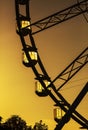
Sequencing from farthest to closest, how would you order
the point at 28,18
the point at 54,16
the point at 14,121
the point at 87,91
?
the point at 14,121 < the point at 28,18 < the point at 54,16 < the point at 87,91

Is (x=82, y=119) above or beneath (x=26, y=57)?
beneath

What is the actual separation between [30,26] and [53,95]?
121 inches

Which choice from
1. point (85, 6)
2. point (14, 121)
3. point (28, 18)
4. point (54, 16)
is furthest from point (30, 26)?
point (14, 121)

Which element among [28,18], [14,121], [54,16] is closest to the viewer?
[54,16]

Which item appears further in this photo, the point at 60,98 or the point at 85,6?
the point at 60,98

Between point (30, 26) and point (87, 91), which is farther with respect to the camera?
point (30, 26)

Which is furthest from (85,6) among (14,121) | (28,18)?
(14,121)

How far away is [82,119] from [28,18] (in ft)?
15.8

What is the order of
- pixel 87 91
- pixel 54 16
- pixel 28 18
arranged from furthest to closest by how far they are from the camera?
pixel 28 18 → pixel 54 16 → pixel 87 91

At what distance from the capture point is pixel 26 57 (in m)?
22.3

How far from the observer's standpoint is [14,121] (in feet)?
115

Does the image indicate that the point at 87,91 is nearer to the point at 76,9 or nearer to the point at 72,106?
the point at 72,106

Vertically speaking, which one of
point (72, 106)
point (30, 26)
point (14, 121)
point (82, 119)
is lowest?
point (14, 121)

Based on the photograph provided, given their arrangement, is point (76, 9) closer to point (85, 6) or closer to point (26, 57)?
point (85, 6)
